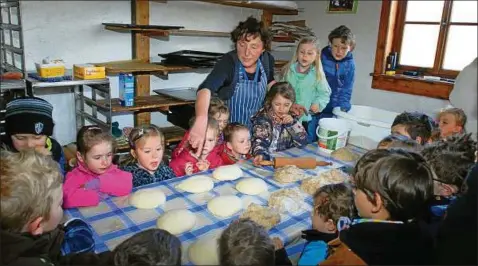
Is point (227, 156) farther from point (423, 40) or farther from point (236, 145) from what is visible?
point (423, 40)

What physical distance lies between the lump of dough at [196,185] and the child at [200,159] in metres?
0.19

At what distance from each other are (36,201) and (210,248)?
34cm

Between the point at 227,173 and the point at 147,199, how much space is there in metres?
0.33

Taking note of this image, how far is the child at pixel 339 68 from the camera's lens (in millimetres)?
2029

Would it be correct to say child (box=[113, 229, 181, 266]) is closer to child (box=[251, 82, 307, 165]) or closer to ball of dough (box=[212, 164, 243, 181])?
ball of dough (box=[212, 164, 243, 181])

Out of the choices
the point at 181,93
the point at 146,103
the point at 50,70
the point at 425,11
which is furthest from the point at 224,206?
the point at 181,93

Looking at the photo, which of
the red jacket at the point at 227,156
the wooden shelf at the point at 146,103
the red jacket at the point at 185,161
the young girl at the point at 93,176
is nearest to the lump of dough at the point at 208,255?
the young girl at the point at 93,176

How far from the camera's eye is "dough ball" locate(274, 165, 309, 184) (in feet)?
4.15

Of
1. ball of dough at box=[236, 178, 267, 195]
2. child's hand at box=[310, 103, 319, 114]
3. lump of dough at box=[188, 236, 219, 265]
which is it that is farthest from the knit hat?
child's hand at box=[310, 103, 319, 114]

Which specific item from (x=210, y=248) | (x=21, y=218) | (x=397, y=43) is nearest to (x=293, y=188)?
(x=210, y=248)

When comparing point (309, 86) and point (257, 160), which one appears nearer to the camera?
point (257, 160)

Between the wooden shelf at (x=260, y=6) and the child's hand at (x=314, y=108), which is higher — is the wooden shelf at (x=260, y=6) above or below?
above

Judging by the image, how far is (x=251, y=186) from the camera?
1.17m

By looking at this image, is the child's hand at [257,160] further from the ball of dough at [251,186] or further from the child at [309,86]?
the child at [309,86]
